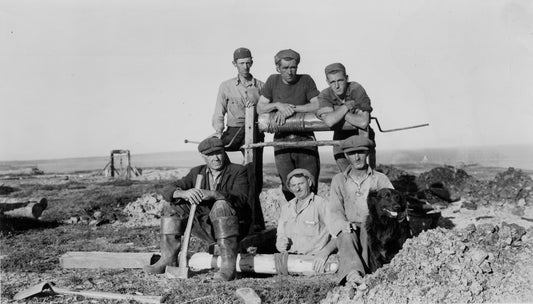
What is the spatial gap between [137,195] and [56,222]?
314 centimetres

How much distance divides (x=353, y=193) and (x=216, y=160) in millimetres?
1578

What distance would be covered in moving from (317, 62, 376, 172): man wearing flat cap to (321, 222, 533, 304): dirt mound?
1494 mm

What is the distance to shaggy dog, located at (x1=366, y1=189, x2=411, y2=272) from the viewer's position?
484cm

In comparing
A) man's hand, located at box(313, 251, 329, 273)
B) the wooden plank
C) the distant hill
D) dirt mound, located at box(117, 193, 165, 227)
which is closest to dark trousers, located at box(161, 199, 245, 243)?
the wooden plank

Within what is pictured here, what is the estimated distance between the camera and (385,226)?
4.88 m

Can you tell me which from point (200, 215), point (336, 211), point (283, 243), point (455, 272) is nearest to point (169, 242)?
point (200, 215)

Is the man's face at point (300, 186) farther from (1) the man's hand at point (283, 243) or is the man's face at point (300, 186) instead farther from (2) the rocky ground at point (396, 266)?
(2) the rocky ground at point (396, 266)

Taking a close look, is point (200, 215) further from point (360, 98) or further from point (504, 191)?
point (504, 191)

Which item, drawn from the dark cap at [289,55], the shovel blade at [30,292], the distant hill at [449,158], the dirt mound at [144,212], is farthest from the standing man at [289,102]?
the distant hill at [449,158]

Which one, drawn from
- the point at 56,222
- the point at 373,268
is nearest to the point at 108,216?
the point at 56,222

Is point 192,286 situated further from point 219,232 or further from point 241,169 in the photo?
point 241,169

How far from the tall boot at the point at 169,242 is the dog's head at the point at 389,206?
6.94 feet

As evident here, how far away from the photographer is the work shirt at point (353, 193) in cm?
522

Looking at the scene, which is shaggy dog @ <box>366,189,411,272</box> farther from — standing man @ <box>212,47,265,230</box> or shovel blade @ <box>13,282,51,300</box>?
shovel blade @ <box>13,282,51,300</box>
